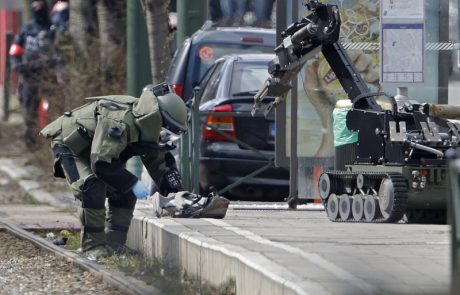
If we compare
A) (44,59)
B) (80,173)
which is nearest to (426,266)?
(80,173)

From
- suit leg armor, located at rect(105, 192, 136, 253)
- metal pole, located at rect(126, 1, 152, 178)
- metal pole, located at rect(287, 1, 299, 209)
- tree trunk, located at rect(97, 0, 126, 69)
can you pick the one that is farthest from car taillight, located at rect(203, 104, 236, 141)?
tree trunk, located at rect(97, 0, 126, 69)

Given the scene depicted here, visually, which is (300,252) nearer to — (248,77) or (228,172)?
(228,172)

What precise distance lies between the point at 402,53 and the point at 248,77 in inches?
115

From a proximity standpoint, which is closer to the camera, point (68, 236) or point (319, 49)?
point (319, 49)

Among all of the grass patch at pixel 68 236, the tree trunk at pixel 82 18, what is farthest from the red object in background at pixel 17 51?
the grass patch at pixel 68 236

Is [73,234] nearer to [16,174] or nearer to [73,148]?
[73,148]

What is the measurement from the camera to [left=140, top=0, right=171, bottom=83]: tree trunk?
49.1ft

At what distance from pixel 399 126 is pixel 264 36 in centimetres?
619

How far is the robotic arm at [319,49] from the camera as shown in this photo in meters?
10.6

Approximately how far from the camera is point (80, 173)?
33.3 ft

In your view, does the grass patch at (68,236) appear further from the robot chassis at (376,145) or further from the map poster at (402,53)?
the map poster at (402,53)

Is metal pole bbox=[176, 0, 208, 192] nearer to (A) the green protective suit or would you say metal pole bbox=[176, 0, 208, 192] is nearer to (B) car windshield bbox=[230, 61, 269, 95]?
(B) car windshield bbox=[230, 61, 269, 95]

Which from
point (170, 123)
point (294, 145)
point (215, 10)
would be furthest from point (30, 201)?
point (215, 10)

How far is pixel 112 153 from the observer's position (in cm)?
962
